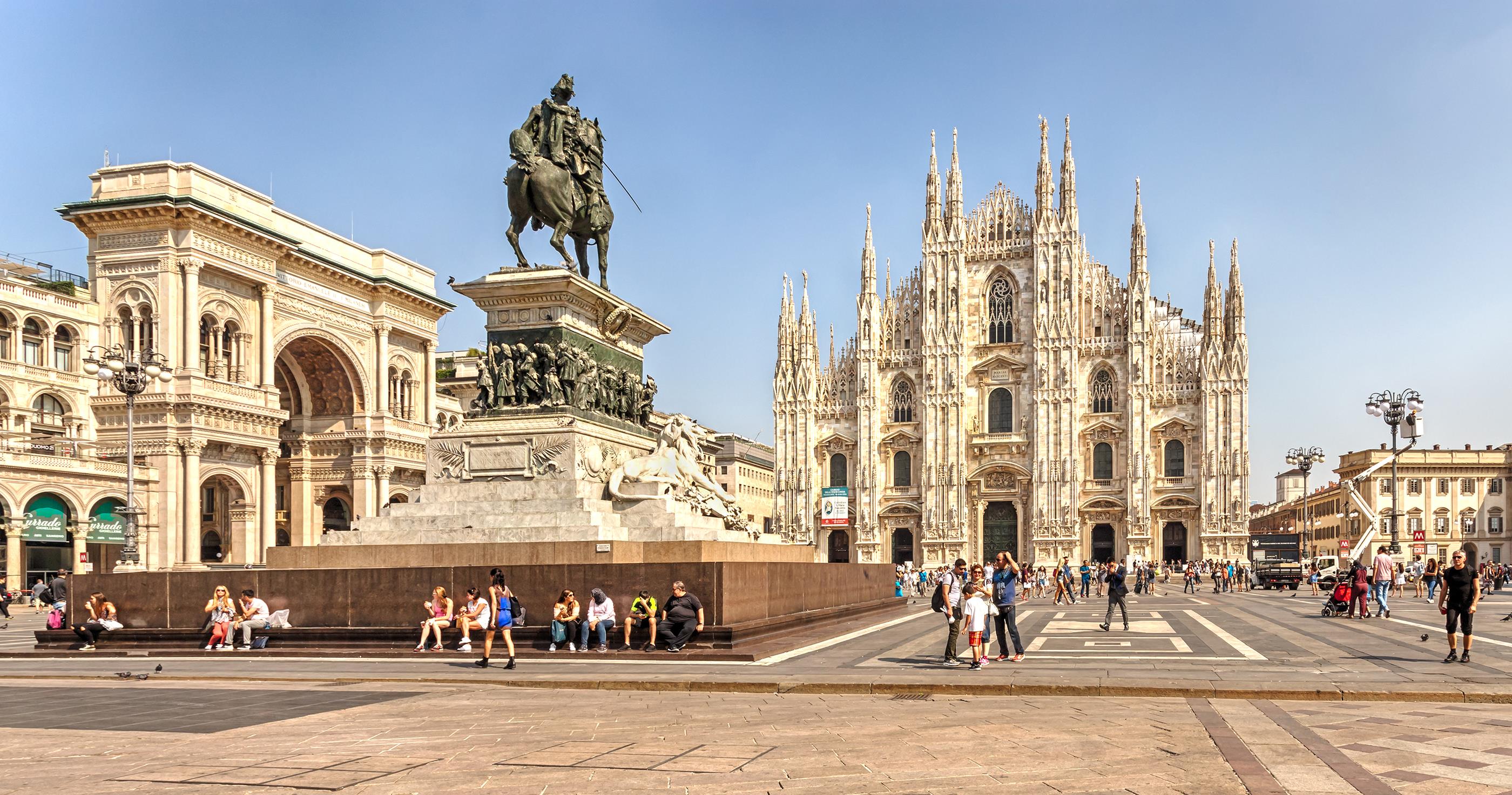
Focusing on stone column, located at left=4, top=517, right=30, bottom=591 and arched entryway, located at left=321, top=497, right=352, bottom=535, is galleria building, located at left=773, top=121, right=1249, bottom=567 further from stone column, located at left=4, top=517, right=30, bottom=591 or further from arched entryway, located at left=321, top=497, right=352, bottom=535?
stone column, located at left=4, top=517, right=30, bottom=591

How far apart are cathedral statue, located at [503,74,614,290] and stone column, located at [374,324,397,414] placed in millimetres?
41607

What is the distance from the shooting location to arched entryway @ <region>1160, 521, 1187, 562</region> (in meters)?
64.5

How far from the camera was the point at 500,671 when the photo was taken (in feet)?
43.5

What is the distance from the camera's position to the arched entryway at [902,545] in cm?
6931

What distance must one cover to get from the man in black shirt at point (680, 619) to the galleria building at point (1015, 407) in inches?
1985

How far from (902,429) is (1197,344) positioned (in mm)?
16921

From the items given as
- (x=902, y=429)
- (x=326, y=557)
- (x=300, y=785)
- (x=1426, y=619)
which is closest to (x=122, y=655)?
(x=326, y=557)

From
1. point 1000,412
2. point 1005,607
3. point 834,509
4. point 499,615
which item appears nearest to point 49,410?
point 834,509

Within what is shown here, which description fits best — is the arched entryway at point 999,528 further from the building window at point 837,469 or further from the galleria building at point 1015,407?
the building window at point 837,469

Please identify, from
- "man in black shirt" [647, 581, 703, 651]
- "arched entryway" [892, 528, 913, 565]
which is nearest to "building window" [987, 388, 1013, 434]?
"arched entryway" [892, 528, 913, 565]

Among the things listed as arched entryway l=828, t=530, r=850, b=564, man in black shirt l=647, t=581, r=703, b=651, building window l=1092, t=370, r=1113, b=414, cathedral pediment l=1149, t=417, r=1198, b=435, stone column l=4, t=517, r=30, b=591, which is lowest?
arched entryway l=828, t=530, r=850, b=564

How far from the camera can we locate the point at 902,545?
228ft

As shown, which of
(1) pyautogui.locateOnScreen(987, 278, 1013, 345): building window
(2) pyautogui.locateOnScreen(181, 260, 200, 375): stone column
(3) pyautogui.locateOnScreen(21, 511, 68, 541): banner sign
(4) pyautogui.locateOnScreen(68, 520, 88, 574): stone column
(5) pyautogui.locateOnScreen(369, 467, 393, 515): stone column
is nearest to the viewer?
(3) pyautogui.locateOnScreen(21, 511, 68, 541): banner sign

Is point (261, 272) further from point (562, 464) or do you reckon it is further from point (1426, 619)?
point (1426, 619)
